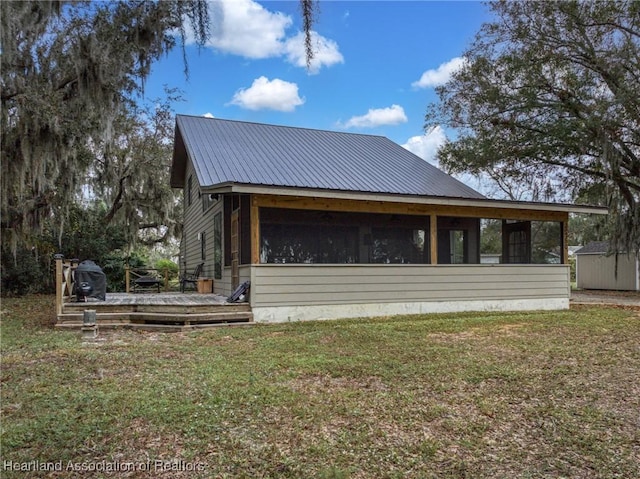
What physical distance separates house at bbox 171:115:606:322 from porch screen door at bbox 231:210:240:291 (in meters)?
0.02

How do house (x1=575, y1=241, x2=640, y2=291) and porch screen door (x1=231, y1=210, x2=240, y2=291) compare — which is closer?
porch screen door (x1=231, y1=210, x2=240, y2=291)

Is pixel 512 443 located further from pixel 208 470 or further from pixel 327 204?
pixel 327 204

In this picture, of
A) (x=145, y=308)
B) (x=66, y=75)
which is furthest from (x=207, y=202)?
(x=66, y=75)

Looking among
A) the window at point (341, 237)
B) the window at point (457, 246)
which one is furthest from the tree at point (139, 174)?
the window at point (457, 246)

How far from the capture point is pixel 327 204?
9.00 m

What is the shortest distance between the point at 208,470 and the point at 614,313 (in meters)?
10.4

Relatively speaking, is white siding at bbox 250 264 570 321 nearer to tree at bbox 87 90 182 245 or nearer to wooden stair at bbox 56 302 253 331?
wooden stair at bbox 56 302 253 331

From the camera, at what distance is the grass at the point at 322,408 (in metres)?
2.86

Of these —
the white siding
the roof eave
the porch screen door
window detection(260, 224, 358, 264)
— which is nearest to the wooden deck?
the white siding

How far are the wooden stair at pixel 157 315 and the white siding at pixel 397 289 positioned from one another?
53cm

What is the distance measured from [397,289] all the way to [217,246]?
4.25 m

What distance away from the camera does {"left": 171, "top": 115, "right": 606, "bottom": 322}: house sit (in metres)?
8.63

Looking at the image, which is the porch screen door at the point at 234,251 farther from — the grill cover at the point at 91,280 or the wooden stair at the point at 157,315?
the grill cover at the point at 91,280

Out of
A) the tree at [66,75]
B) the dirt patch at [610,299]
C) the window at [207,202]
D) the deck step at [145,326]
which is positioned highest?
the tree at [66,75]
